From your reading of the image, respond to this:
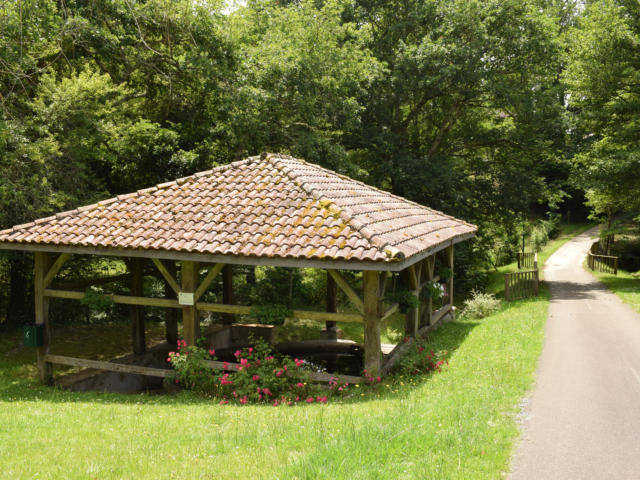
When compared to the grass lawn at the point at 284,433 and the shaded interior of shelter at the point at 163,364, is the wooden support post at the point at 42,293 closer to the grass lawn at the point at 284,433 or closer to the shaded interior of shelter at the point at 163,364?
the shaded interior of shelter at the point at 163,364

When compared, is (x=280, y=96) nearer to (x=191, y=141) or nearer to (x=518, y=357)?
(x=191, y=141)

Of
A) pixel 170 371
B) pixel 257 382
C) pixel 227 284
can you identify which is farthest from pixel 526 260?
pixel 170 371

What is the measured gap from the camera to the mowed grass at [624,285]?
1848cm

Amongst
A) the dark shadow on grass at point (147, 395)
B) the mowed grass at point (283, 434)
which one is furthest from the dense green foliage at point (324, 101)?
the mowed grass at point (283, 434)

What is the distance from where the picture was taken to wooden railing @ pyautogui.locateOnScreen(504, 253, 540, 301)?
19672 mm

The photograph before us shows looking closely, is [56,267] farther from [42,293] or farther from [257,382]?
[257,382]

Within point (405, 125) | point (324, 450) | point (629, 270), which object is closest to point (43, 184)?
point (324, 450)

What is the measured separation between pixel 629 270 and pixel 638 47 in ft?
46.2

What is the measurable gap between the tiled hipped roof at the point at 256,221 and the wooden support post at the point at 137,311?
244 centimetres

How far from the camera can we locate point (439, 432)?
5.89 metres

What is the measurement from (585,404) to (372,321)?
3.42 m

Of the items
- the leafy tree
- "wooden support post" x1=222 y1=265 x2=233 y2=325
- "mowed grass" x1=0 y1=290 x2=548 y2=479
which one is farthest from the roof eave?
the leafy tree

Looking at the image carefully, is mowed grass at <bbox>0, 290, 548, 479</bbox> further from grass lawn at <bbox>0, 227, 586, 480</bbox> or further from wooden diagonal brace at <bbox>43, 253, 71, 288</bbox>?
wooden diagonal brace at <bbox>43, 253, 71, 288</bbox>

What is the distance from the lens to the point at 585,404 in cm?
750
